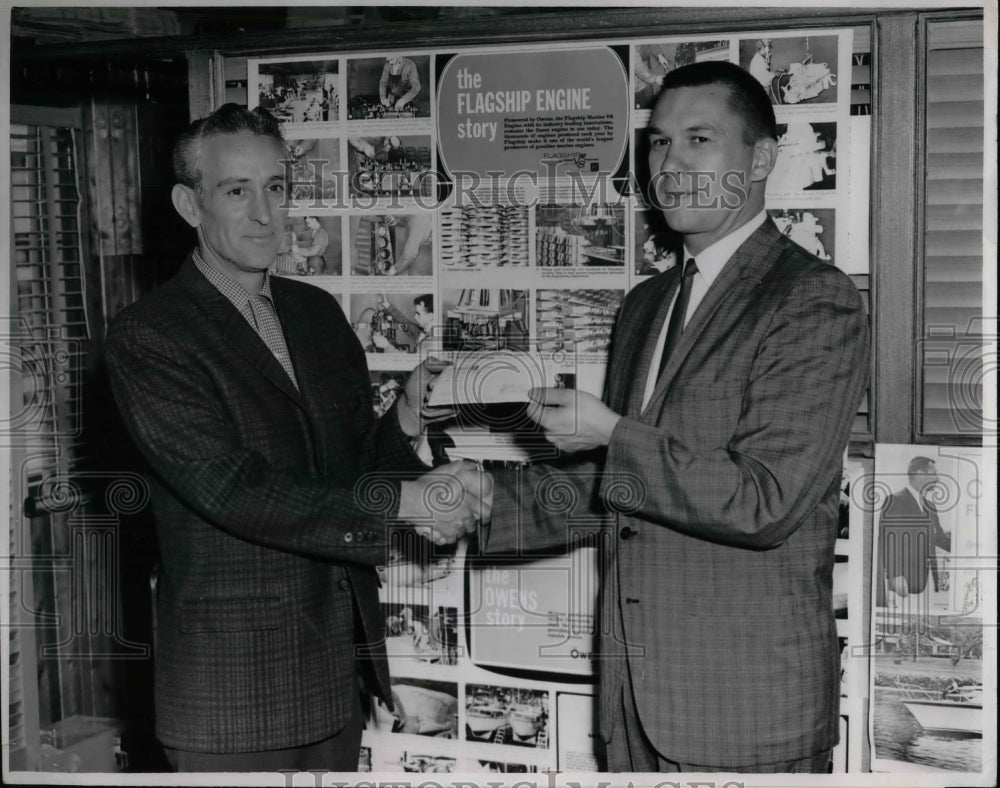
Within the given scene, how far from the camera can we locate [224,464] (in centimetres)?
180

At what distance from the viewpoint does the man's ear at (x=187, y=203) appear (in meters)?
1.94

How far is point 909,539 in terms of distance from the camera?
76.0 inches

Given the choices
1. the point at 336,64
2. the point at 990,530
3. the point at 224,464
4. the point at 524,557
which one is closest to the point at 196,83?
the point at 336,64

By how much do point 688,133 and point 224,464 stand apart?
1073 mm

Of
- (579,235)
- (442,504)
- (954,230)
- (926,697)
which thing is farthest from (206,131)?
(926,697)

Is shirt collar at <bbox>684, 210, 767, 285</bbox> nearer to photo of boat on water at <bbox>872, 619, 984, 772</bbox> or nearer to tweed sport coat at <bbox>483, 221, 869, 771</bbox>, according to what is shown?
tweed sport coat at <bbox>483, 221, 869, 771</bbox>

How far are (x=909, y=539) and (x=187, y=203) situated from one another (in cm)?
162

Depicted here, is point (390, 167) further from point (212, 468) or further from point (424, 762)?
point (424, 762)

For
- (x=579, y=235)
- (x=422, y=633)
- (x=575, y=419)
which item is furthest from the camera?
(x=422, y=633)

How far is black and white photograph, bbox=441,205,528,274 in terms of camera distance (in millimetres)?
2025

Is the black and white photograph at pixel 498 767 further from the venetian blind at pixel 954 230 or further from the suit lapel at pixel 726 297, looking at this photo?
the venetian blind at pixel 954 230

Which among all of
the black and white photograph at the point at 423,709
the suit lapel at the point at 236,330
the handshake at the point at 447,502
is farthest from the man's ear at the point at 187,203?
the black and white photograph at the point at 423,709

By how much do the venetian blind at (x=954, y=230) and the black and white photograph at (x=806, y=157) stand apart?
0.18 m

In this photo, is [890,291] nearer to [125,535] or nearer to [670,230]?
[670,230]
